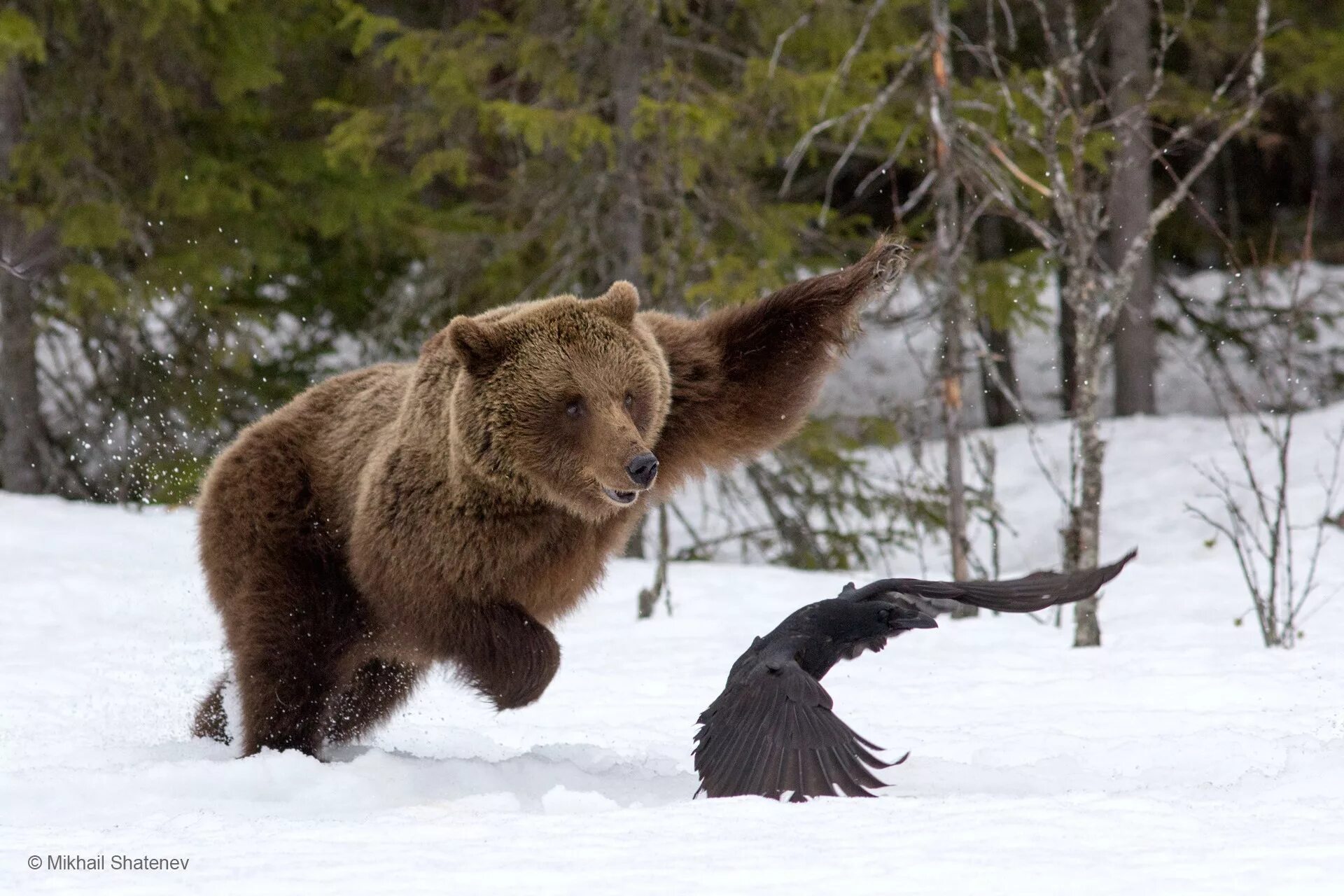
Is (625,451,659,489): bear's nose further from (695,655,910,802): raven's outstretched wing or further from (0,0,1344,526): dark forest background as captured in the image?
(0,0,1344,526): dark forest background

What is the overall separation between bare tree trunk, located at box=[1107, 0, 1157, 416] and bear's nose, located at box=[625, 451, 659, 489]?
9.40 metres

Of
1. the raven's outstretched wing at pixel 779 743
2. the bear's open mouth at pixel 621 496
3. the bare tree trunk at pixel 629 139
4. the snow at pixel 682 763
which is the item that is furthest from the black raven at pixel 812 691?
the bare tree trunk at pixel 629 139

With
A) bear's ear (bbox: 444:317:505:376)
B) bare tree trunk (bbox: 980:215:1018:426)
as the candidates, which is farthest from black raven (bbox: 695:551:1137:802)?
bare tree trunk (bbox: 980:215:1018:426)

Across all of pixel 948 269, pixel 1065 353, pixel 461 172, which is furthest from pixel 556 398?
pixel 1065 353

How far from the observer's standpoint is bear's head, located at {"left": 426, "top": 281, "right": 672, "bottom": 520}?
495 cm

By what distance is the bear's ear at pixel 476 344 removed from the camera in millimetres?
5027

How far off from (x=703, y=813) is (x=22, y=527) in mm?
8199

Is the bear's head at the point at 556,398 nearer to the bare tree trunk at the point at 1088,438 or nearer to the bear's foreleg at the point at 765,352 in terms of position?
the bear's foreleg at the point at 765,352

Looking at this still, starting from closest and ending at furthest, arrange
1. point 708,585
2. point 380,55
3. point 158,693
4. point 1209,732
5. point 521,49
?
point 1209,732 < point 158,693 < point 708,585 < point 521,49 < point 380,55

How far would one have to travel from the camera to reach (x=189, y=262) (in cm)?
1292

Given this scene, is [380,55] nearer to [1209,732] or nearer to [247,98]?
[247,98]

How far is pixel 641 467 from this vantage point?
4.72 meters

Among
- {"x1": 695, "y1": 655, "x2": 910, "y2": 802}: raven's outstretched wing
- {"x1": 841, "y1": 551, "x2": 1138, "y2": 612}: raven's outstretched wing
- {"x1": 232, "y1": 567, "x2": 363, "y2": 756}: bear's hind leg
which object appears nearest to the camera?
Answer: {"x1": 695, "y1": 655, "x2": 910, "y2": 802}: raven's outstretched wing

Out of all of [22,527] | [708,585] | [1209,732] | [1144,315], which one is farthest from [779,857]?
[1144,315]
